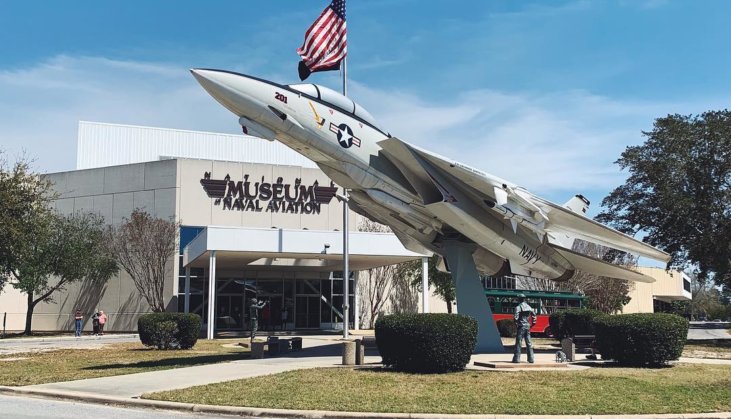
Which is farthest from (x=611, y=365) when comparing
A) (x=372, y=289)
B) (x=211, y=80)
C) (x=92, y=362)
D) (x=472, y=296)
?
(x=372, y=289)

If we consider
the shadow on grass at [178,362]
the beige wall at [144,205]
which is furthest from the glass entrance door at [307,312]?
the shadow on grass at [178,362]

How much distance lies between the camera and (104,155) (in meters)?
50.9

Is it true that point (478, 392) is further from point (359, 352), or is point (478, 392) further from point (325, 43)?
point (325, 43)

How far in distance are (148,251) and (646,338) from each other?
31508 millimetres

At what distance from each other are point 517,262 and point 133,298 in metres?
29.1

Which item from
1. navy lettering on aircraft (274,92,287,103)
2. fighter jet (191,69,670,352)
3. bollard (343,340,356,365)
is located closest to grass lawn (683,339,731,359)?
fighter jet (191,69,670,352)

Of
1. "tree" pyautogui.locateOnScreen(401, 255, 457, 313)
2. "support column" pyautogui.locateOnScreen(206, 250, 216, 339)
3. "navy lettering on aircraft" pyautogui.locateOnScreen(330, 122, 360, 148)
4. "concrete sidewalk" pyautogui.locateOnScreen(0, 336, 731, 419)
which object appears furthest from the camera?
"tree" pyautogui.locateOnScreen(401, 255, 457, 313)

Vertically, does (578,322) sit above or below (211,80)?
below

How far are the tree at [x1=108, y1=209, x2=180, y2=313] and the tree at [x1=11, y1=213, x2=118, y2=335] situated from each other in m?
1.35

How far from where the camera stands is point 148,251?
4034 cm

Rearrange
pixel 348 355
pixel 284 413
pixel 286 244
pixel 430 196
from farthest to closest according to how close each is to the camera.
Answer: pixel 286 244 → pixel 430 196 → pixel 348 355 → pixel 284 413

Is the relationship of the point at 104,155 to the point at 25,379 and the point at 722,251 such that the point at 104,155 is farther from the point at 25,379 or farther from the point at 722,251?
the point at 722,251

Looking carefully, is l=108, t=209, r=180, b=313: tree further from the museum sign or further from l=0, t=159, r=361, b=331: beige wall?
the museum sign

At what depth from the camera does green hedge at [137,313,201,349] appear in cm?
2294
